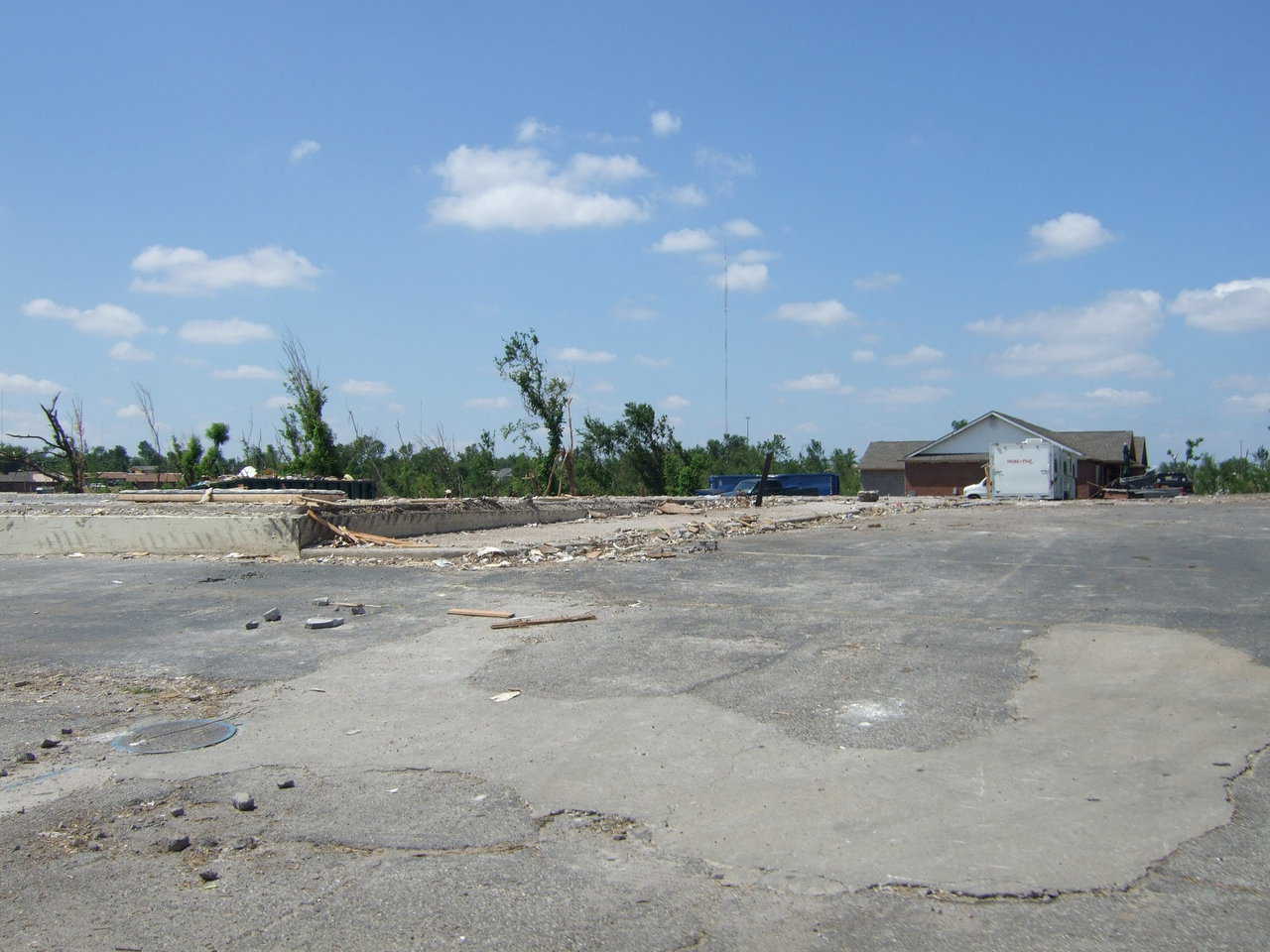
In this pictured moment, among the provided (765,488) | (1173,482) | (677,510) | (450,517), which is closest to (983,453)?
(1173,482)

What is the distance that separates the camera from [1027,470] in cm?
4062

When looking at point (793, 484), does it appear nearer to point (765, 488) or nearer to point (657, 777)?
point (765, 488)

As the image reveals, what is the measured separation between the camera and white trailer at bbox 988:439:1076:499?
4041 cm

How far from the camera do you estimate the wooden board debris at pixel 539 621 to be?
345 inches

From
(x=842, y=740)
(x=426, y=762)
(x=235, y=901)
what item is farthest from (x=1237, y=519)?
(x=235, y=901)

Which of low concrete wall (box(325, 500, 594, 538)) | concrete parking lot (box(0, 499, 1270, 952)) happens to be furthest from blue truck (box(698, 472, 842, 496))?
concrete parking lot (box(0, 499, 1270, 952))

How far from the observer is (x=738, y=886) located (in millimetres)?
3689

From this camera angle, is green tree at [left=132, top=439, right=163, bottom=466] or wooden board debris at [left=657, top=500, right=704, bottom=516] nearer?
wooden board debris at [left=657, top=500, right=704, bottom=516]

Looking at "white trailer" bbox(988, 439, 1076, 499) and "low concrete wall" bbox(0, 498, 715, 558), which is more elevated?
"white trailer" bbox(988, 439, 1076, 499)

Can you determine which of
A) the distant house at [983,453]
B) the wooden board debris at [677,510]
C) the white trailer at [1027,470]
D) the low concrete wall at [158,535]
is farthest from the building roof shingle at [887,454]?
the low concrete wall at [158,535]

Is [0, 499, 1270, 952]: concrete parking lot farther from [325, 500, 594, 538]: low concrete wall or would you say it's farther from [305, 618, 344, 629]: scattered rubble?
[325, 500, 594, 538]: low concrete wall

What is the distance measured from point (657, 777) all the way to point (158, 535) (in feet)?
41.8

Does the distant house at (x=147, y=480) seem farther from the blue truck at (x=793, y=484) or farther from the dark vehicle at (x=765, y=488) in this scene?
the blue truck at (x=793, y=484)

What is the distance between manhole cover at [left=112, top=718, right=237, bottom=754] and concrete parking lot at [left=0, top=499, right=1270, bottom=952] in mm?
122
